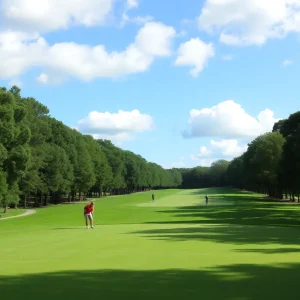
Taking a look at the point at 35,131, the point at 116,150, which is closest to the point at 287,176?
the point at 35,131

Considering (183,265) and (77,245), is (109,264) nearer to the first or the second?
(183,265)

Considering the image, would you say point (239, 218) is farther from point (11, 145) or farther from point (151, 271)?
point (151, 271)

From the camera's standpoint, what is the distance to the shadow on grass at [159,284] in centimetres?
1143

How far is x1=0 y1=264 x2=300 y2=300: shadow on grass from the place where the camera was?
11430 mm

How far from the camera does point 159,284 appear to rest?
500 inches

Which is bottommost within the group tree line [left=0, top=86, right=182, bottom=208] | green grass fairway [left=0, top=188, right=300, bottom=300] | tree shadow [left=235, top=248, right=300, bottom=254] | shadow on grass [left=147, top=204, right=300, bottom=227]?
shadow on grass [left=147, top=204, right=300, bottom=227]

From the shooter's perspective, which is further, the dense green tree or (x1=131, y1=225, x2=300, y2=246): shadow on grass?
the dense green tree

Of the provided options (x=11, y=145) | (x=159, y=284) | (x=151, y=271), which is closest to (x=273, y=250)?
(x=151, y=271)

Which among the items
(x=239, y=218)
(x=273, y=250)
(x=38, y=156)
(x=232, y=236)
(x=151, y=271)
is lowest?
(x=239, y=218)

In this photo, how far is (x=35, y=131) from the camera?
91250 millimetres

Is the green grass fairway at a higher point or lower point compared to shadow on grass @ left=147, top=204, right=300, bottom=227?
higher

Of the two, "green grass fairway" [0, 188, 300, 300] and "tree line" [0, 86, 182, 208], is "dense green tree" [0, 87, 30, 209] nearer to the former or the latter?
"tree line" [0, 86, 182, 208]

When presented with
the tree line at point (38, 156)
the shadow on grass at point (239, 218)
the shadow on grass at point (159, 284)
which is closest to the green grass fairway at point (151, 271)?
the shadow on grass at point (159, 284)

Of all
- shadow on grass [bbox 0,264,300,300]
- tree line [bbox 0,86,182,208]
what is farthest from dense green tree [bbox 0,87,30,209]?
shadow on grass [bbox 0,264,300,300]
